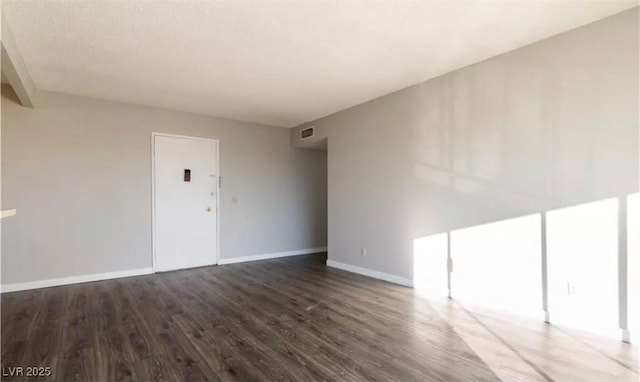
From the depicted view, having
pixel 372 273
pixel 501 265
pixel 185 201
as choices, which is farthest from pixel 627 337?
pixel 185 201

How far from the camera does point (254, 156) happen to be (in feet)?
18.6

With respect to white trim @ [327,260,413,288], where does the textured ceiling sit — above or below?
above

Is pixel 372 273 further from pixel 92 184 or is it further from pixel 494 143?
pixel 92 184

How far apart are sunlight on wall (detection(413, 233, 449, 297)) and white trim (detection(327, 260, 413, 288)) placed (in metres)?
0.15

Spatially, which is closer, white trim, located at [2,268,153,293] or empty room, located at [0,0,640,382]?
empty room, located at [0,0,640,382]

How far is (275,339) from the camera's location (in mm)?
2455

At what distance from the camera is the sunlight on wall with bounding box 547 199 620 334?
2.45m

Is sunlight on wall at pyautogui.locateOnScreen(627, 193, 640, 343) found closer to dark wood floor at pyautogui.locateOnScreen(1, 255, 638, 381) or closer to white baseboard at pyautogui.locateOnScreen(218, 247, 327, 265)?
dark wood floor at pyautogui.locateOnScreen(1, 255, 638, 381)

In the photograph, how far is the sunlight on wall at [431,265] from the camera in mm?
3570

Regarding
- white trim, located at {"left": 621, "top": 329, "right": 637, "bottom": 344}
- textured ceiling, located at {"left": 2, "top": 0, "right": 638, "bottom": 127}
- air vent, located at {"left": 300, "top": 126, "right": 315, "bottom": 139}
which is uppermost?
textured ceiling, located at {"left": 2, "top": 0, "right": 638, "bottom": 127}

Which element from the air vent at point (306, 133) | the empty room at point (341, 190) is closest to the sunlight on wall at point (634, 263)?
the empty room at point (341, 190)

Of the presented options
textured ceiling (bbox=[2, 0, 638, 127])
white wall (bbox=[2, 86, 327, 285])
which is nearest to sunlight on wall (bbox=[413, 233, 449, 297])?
textured ceiling (bbox=[2, 0, 638, 127])

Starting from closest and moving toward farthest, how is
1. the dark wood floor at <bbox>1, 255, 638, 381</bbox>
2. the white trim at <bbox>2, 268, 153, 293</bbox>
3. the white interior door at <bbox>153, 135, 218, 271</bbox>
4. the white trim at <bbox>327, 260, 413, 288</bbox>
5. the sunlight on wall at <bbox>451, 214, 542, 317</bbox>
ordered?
1. the dark wood floor at <bbox>1, 255, 638, 381</bbox>
2. the sunlight on wall at <bbox>451, 214, 542, 317</bbox>
3. the white trim at <bbox>2, 268, 153, 293</bbox>
4. the white trim at <bbox>327, 260, 413, 288</bbox>
5. the white interior door at <bbox>153, 135, 218, 271</bbox>

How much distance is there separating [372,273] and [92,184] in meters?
4.01
